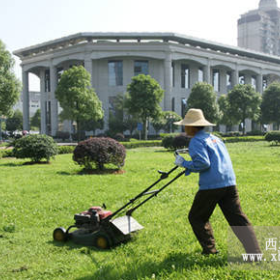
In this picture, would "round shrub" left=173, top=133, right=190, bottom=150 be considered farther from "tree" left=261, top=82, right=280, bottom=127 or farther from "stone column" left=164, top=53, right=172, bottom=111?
"stone column" left=164, top=53, right=172, bottom=111

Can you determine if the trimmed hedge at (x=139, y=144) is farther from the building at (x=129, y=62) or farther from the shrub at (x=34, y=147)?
the building at (x=129, y=62)

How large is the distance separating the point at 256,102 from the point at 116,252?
39.1 meters

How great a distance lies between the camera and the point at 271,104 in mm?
40812

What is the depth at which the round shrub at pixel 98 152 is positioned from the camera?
1040cm

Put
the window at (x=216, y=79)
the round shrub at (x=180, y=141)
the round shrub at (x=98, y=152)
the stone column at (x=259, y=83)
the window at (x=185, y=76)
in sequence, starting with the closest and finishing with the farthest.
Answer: the round shrub at (x=98, y=152), the round shrub at (x=180, y=141), the window at (x=185, y=76), the window at (x=216, y=79), the stone column at (x=259, y=83)

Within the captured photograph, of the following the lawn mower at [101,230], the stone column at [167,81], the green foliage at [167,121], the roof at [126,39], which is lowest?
the lawn mower at [101,230]

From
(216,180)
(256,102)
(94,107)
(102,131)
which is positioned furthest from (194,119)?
(102,131)

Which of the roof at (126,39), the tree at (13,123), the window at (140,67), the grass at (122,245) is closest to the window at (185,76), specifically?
the roof at (126,39)

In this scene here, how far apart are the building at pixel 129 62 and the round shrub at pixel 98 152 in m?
37.1

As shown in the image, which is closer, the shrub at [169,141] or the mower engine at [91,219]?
the mower engine at [91,219]

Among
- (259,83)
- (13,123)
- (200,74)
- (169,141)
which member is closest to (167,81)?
(200,74)

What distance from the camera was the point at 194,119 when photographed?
12.0ft

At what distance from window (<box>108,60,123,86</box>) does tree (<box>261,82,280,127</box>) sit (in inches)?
818

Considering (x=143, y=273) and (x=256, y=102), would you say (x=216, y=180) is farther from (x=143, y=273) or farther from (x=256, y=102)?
(x=256, y=102)
